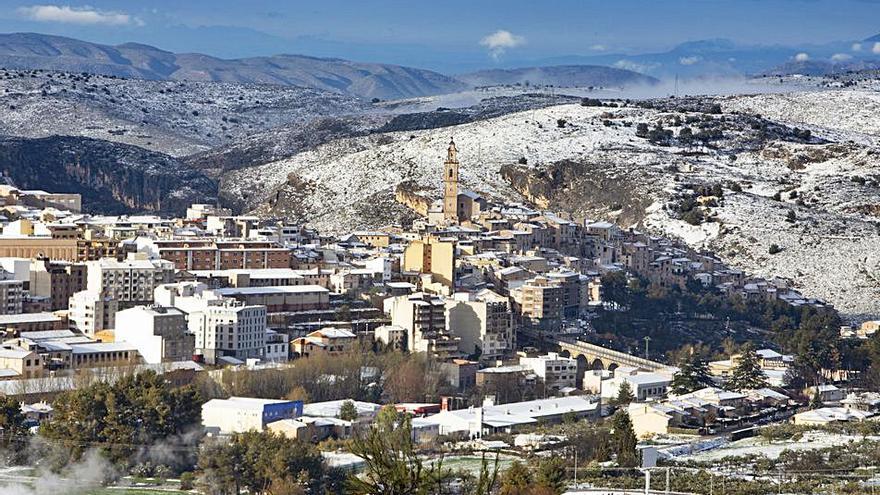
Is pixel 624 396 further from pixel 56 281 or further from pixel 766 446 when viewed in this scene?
pixel 56 281

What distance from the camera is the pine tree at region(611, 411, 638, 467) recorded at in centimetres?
4166

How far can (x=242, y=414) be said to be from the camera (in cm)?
4422

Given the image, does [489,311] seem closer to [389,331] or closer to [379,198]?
[389,331]

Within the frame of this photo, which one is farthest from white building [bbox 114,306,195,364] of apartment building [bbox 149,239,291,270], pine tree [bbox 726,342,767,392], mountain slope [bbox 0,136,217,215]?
mountain slope [bbox 0,136,217,215]

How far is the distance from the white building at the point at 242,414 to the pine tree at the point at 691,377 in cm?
1174

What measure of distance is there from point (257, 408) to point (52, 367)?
21.1ft

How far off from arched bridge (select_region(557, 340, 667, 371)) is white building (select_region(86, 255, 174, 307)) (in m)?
11.3

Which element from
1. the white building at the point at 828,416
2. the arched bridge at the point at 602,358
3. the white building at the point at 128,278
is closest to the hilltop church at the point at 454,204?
the arched bridge at the point at 602,358

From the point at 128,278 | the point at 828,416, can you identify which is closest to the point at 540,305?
the point at 128,278

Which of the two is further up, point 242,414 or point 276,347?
point 276,347

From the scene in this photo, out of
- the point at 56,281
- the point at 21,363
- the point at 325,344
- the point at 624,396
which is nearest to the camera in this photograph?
the point at 21,363

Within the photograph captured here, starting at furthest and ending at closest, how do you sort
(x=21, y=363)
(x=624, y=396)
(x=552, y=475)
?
(x=624, y=396) → (x=21, y=363) → (x=552, y=475)

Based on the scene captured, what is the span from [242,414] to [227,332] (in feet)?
28.0

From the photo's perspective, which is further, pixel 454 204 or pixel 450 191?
pixel 450 191
